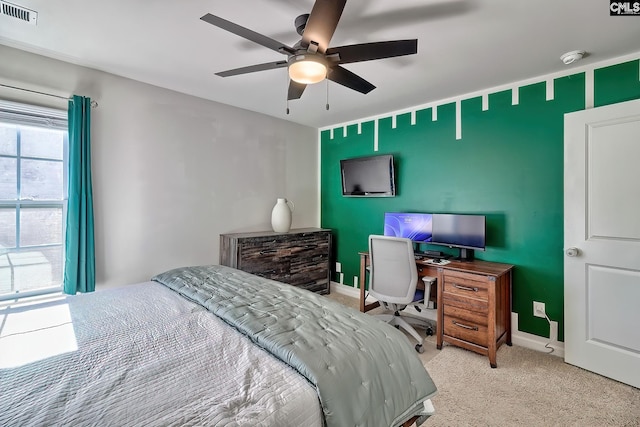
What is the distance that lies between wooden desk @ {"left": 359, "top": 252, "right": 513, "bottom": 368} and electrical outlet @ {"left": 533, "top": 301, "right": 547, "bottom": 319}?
20cm

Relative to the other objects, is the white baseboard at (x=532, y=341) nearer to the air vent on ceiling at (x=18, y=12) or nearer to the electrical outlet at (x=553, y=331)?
the electrical outlet at (x=553, y=331)

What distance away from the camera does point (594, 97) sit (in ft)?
7.98

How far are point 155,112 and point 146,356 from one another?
2.60 meters

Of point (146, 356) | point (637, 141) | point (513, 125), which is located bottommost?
point (146, 356)

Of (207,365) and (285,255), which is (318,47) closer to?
(207,365)

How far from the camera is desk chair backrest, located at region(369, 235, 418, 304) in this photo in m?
2.76

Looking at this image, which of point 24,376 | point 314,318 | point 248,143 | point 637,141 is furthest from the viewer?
point 248,143

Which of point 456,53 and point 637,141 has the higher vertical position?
point 456,53

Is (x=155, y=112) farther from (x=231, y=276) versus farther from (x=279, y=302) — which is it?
(x=279, y=302)

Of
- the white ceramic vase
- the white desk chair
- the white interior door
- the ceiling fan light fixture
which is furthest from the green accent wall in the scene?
the ceiling fan light fixture

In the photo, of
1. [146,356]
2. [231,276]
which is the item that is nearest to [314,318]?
[146,356]

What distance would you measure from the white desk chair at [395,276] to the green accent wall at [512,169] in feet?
2.89

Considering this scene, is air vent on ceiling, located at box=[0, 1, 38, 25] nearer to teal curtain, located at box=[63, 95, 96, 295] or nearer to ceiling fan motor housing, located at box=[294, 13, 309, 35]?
teal curtain, located at box=[63, 95, 96, 295]

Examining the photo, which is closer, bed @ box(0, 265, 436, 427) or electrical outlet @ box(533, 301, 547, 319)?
bed @ box(0, 265, 436, 427)
